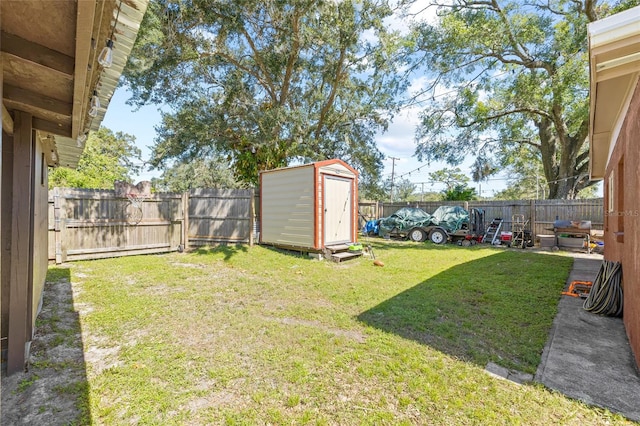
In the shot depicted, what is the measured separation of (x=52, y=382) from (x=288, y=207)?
240 inches

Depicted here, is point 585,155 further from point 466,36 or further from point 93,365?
point 93,365

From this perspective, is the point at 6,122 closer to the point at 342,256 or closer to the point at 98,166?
the point at 342,256

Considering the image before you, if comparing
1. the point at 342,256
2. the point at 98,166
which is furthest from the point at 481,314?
the point at 98,166

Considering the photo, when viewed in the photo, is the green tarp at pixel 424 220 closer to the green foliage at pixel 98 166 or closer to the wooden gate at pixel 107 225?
the wooden gate at pixel 107 225

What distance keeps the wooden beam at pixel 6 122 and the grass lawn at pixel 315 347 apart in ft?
6.84

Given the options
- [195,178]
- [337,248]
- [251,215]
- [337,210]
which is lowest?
[337,248]

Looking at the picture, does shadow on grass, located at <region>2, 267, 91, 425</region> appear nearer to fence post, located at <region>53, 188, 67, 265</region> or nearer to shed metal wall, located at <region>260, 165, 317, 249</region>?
fence post, located at <region>53, 188, 67, 265</region>

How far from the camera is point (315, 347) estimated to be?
2.86 metres

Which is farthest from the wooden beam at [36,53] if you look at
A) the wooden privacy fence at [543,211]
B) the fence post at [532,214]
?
the fence post at [532,214]

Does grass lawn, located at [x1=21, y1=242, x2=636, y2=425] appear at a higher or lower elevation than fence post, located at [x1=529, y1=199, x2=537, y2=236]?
lower

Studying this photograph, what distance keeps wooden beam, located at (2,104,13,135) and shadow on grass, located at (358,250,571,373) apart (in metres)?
3.82

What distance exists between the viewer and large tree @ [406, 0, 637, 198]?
10.8 metres

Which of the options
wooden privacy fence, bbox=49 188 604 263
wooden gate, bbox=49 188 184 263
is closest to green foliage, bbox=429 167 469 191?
wooden privacy fence, bbox=49 188 604 263

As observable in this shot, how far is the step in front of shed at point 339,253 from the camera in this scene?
24.0 ft
